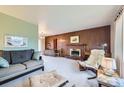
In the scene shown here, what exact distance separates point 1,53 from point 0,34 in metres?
0.63

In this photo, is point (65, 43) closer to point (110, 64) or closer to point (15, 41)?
point (15, 41)

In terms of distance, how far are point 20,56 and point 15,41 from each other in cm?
62

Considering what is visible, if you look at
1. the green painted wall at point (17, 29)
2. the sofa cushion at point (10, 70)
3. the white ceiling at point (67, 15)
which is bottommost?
the sofa cushion at point (10, 70)

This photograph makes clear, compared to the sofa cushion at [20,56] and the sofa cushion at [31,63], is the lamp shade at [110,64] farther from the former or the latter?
the sofa cushion at [20,56]

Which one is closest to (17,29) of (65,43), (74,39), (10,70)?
(10,70)

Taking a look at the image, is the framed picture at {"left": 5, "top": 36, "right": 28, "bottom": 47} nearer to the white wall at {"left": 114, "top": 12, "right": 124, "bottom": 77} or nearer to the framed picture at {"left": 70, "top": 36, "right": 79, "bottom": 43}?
the framed picture at {"left": 70, "top": 36, "right": 79, "bottom": 43}

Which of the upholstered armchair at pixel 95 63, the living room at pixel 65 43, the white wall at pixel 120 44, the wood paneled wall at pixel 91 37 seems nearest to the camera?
the living room at pixel 65 43

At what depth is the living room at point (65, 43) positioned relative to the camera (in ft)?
9.12

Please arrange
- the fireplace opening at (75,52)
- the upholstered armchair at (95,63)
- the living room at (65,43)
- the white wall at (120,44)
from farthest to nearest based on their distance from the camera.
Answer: the fireplace opening at (75,52) → the upholstered armchair at (95,63) → the white wall at (120,44) → the living room at (65,43)

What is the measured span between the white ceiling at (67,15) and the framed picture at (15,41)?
2.47 ft

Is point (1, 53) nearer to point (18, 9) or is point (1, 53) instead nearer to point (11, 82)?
point (11, 82)

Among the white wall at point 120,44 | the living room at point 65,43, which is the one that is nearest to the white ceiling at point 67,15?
the living room at point 65,43

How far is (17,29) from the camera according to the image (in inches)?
153

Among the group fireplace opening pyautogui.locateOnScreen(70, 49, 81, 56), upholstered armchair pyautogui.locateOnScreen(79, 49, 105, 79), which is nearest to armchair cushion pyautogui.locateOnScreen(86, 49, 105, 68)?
upholstered armchair pyautogui.locateOnScreen(79, 49, 105, 79)
